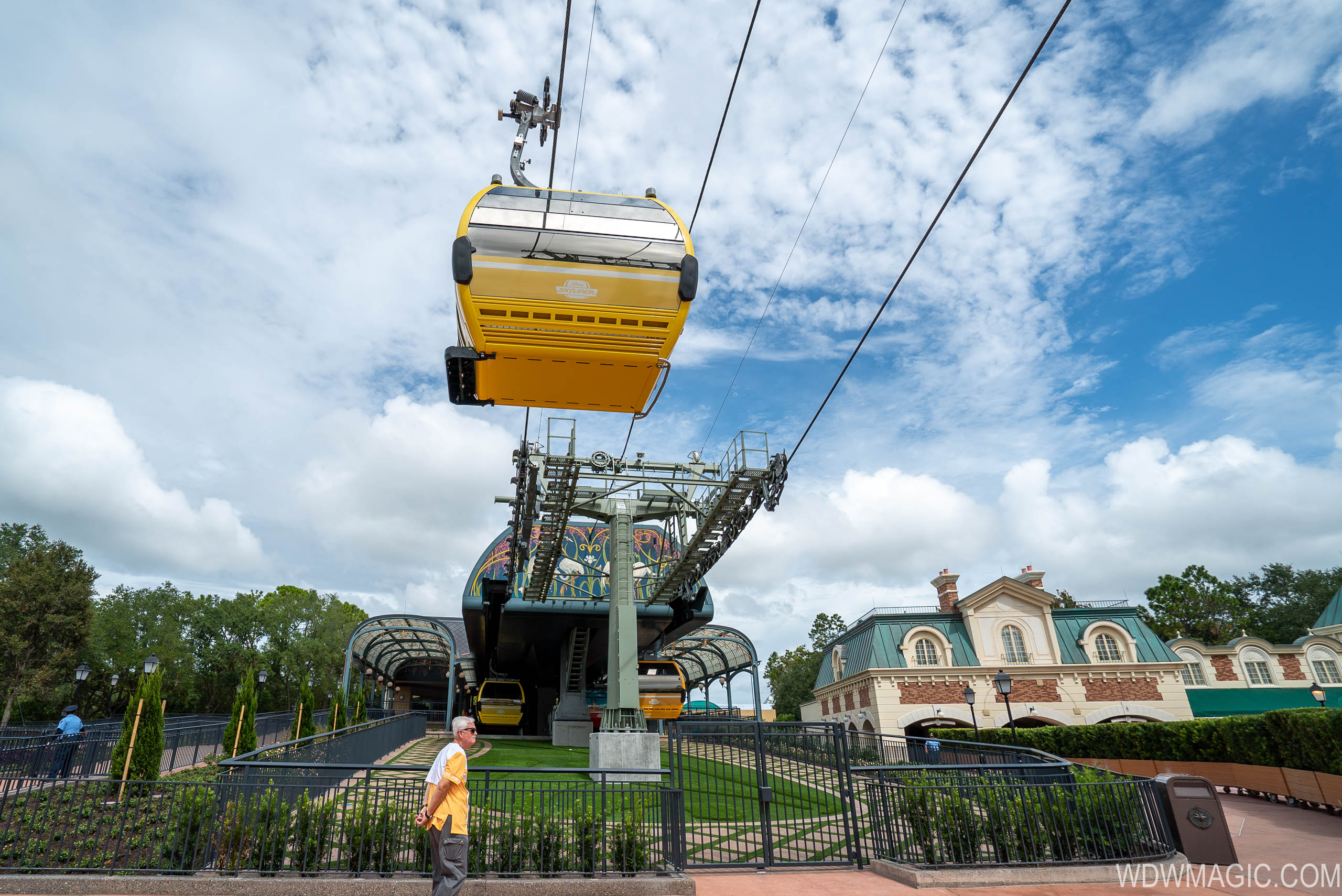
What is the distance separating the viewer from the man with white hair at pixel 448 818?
556 centimetres

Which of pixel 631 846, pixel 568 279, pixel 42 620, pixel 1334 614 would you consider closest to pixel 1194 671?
pixel 1334 614

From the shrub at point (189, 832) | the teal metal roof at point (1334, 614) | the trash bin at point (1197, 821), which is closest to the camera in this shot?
the shrub at point (189, 832)

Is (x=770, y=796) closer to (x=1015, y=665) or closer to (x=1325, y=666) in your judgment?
(x=1015, y=665)

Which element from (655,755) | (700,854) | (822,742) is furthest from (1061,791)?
(655,755)

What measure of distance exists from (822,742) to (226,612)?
5816 centimetres

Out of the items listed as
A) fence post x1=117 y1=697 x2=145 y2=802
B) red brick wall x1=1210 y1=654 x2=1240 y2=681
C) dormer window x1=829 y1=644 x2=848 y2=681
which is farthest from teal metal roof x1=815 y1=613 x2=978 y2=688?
fence post x1=117 y1=697 x2=145 y2=802

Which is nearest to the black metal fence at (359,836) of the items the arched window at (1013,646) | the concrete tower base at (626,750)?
the concrete tower base at (626,750)

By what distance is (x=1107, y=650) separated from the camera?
3375cm

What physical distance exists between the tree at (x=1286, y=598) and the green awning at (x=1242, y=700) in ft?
105

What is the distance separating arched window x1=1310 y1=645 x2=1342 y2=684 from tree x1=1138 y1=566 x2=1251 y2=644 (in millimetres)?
20309

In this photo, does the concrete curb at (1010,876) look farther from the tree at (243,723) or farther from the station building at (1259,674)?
the station building at (1259,674)

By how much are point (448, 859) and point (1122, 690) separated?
120 feet

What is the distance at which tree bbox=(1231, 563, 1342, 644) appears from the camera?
198 feet

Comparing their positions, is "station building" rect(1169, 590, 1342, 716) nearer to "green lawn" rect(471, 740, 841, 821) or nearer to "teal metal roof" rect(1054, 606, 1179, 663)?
"teal metal roof" rect(1054, 606, 1179, 663)
